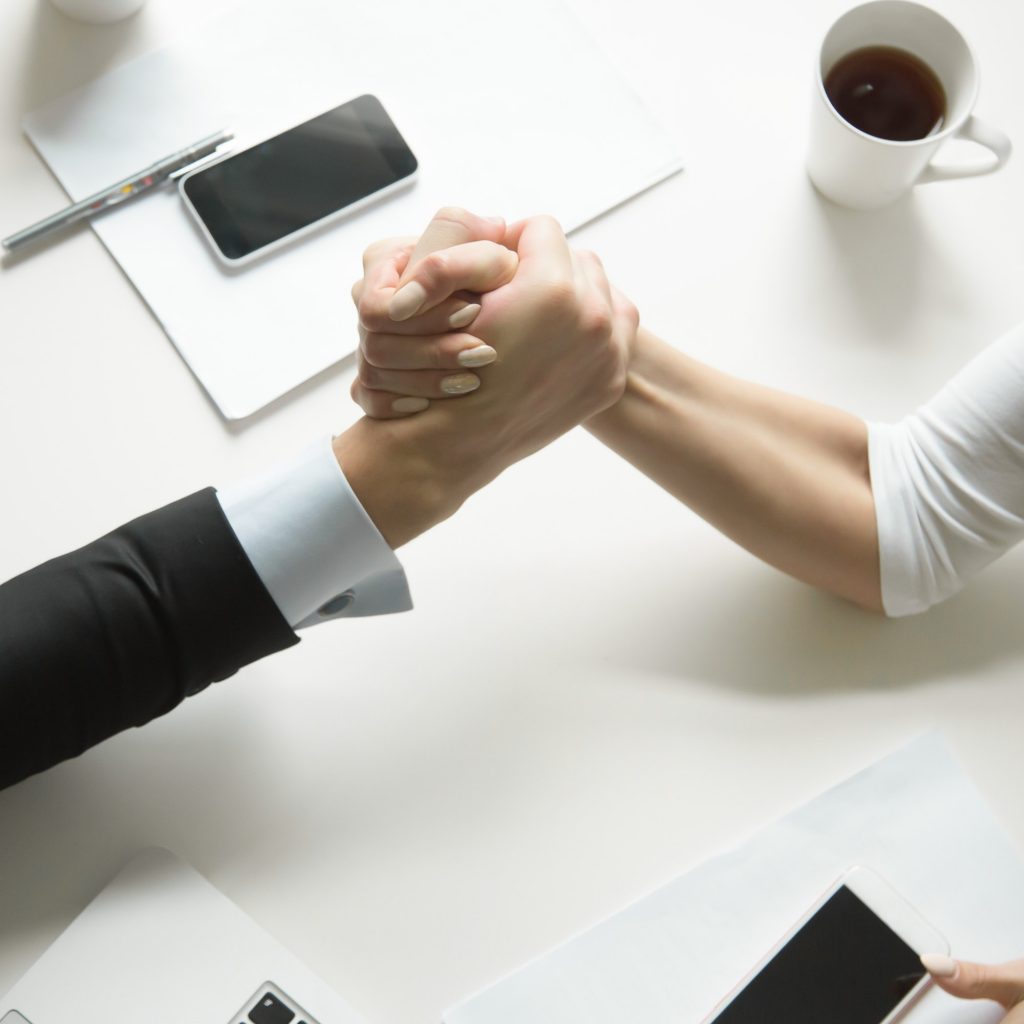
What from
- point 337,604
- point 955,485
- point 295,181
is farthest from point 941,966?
point 295,181

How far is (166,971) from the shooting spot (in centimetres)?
63

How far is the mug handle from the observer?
0.72m

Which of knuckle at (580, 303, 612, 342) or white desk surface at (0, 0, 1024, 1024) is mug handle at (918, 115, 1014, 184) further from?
knuckle at (580, 303, 612, 342)

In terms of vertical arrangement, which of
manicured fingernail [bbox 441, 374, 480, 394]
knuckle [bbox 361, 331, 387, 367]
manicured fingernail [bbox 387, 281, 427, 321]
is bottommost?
manicured fingernail [bbox 441, 374, 480, 394]

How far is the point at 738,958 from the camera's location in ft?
2.15

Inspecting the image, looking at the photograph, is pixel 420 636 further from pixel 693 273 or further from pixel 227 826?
pixel 693 273

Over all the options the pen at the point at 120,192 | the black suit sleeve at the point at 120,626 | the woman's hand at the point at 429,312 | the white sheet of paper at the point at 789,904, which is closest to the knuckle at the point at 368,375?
the woman's hand at the point at 429,312

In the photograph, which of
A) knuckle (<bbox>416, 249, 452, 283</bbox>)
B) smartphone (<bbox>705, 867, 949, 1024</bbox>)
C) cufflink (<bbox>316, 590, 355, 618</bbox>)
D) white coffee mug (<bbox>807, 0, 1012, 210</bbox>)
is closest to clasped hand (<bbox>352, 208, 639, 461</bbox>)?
knuckle (<bbox>416, 249, 452, 283</bbox>)

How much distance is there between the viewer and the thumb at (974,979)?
61cm

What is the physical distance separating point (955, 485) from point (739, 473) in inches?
5.0

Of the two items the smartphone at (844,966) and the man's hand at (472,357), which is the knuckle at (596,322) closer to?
the man's hand at (472,357)

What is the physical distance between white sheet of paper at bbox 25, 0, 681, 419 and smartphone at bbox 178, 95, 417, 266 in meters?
0.01

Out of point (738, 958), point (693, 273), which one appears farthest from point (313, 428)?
point (738, 958)

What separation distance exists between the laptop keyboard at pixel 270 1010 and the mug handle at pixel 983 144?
0.64 metres
